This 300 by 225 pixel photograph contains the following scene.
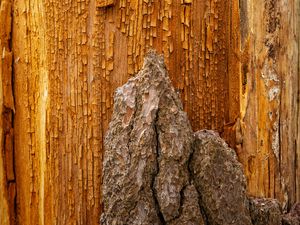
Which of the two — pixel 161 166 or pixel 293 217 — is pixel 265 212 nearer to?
pixel 293 217

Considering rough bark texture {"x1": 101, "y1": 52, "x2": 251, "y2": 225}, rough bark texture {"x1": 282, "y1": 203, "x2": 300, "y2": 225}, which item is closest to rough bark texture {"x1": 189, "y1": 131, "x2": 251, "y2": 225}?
rough bark texture {"x1": 101, "y1": 52, "x2": 251, "y2": 225}

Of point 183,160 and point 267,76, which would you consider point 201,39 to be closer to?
point 267,76

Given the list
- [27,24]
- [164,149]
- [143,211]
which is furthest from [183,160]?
[27,24]

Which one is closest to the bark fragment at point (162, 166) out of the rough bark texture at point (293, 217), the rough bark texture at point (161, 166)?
the rough bark texture at point (161, 166)

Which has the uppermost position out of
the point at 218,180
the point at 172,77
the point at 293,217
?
the point at 172,77

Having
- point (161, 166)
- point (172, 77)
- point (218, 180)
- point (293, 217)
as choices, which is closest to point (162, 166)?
point (161, 166)

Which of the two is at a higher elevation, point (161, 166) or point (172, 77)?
point (172, 77)
